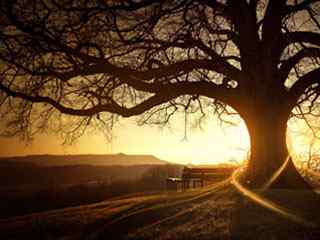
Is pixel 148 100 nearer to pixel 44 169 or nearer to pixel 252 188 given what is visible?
pixel 252 188

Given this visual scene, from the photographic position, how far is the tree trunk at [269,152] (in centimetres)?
1508

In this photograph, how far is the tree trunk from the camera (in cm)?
1508

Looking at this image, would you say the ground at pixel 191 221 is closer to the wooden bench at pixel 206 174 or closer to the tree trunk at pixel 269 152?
the tree trunk at pixel 269 152

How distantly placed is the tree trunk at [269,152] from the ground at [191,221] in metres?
1.41

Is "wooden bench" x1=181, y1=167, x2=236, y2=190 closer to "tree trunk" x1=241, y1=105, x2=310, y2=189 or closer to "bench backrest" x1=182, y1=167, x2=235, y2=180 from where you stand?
"bench backrest" x1=182, y1=167, x2=235, y2=180

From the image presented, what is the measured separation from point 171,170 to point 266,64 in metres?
24.0

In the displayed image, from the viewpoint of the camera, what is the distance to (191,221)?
10.5 m

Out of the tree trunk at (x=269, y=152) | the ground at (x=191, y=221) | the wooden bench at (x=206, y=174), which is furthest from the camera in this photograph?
the wooden bench at (x=206, y=174)

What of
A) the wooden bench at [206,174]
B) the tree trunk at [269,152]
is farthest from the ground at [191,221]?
the wooden bench at [206,174]

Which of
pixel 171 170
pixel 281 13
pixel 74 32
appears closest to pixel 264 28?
pixel 281 13

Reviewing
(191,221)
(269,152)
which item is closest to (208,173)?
(269,152)

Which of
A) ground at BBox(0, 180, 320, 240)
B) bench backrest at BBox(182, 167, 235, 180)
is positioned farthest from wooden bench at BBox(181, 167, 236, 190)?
ground at BBox(0, 180, 320, 240)

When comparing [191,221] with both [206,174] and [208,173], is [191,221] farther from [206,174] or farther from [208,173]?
[208,173]

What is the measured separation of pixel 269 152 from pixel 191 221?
5621 millimetres
